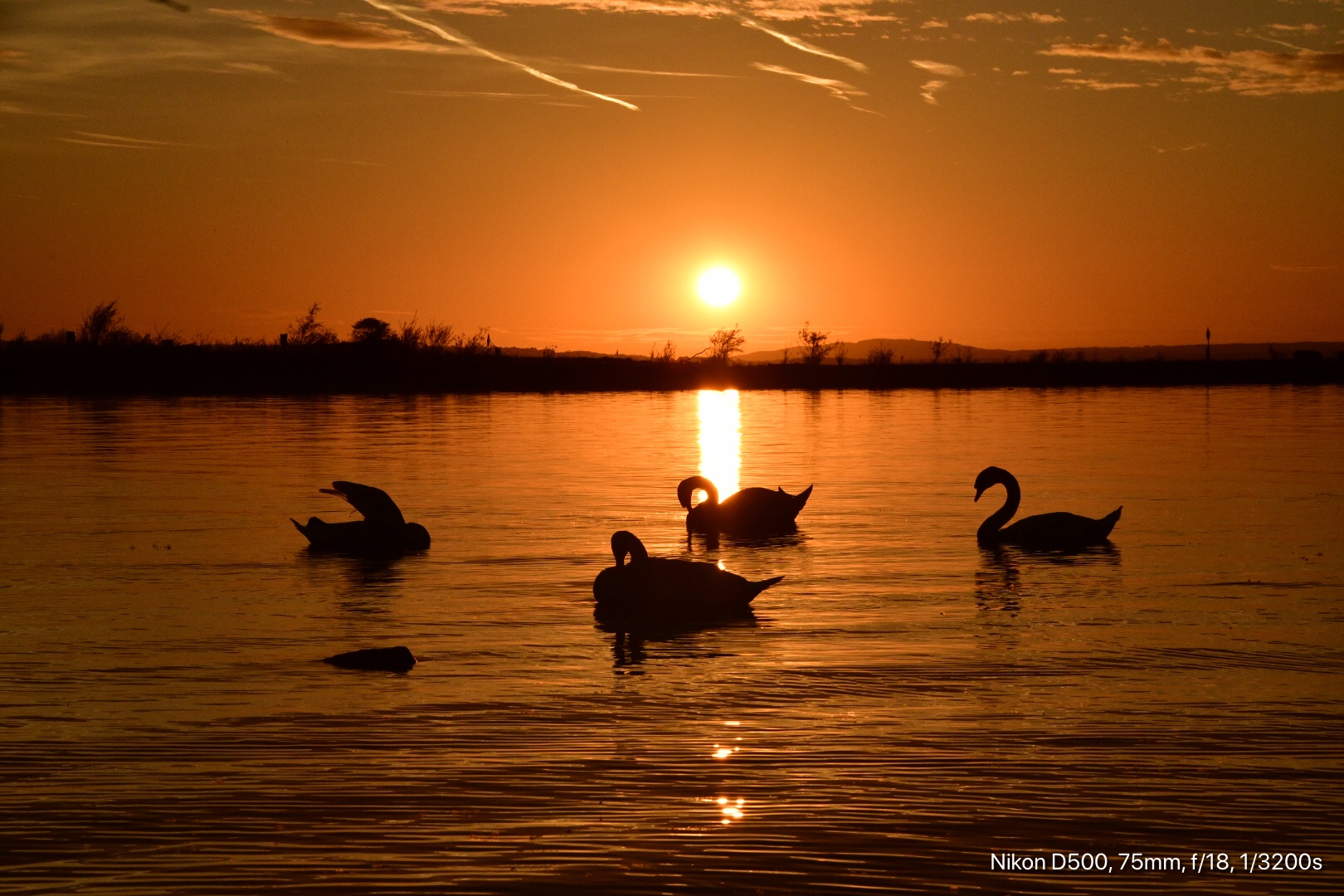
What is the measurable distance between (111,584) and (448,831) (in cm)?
810

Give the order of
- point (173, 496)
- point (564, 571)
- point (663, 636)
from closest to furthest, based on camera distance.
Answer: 1. point (663, 636)
2. point (564, 571)
3. point (173, 496)

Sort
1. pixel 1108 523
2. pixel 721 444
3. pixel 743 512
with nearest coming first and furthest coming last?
pixel 1108 523, pixel 743 512, pixel 721 444

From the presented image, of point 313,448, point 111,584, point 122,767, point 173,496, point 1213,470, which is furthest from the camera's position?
point 313,448

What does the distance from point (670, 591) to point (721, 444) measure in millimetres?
20437

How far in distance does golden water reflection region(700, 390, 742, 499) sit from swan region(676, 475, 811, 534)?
379cm

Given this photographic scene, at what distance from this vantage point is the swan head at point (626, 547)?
38.5ft

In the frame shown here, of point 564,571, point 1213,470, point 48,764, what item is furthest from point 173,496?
point 1213,470

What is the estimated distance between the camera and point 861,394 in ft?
201

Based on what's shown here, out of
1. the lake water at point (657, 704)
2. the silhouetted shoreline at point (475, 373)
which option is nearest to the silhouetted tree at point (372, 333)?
the silhouetted shoreline at point (475, 373)

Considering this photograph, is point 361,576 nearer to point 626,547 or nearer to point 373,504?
point 373,504

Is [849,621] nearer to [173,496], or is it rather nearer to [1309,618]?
[1309,618]

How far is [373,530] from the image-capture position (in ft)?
51.0

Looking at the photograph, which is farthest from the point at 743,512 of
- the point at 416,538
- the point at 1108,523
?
the point at 1108,523

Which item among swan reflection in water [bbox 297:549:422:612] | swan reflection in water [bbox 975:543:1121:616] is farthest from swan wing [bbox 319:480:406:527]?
swan reflection in water [bbox 975:543:1121:616]
